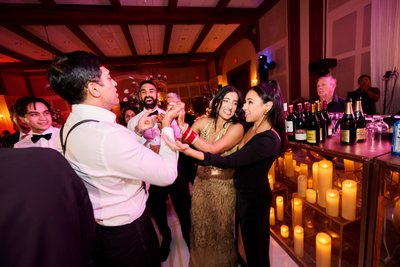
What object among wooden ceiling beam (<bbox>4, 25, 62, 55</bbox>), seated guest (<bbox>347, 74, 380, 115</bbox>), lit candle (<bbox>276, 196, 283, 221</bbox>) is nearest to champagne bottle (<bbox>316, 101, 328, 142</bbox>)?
lit candle (<bbox>276, 196, 283, 221</bbox>)

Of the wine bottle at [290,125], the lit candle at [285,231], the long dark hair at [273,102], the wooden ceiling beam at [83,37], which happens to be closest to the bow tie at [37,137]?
the long dark hair at [273,102]

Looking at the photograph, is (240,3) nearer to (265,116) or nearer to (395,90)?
(395,90)

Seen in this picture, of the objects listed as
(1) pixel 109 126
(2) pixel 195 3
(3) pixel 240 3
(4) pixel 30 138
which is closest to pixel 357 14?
(3) pixel 240 3

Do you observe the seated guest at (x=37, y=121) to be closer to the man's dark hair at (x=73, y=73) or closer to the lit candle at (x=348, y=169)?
the man's dark hair at (x=73, y=73)

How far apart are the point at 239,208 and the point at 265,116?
0.76 metres

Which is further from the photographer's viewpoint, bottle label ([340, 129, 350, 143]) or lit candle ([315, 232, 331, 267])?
lit candle ([315, 232, 331, 267])

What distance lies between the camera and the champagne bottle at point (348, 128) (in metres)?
1.26

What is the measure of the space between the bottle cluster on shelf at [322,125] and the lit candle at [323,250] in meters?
0.80

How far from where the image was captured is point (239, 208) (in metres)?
1.53

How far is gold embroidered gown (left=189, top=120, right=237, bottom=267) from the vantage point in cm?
162

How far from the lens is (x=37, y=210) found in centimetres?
53

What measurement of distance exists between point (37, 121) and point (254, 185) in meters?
2.35

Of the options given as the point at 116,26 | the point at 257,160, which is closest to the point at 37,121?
the point at 257,160

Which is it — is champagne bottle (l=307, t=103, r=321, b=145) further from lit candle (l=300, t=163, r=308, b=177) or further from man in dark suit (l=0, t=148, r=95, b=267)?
man in dark suit (l=0, t=148, r=95, b=267)
